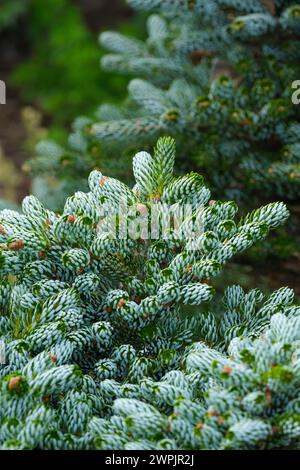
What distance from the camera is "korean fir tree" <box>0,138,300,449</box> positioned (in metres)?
1.59

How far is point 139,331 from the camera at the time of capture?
1965mm

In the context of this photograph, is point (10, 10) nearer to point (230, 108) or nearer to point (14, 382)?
point (230, 108)

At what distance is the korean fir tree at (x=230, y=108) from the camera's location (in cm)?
282

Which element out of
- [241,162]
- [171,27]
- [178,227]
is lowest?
[178,227]

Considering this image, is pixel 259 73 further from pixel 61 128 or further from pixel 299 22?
pixel 61 128

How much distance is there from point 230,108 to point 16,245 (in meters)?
1.27

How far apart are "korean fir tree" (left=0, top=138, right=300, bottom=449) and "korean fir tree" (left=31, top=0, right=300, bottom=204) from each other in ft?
2.75

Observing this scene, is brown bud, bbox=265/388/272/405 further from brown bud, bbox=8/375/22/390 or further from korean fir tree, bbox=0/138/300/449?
brown bud, bbox=8/375/22/390

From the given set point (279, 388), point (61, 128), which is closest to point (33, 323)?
point (279, 388)

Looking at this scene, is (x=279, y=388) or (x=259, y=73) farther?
(x=259, y=73)

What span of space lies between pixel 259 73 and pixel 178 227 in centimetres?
131

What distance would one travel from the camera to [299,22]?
112 inches

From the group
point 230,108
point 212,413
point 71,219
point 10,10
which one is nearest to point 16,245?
point 71,219

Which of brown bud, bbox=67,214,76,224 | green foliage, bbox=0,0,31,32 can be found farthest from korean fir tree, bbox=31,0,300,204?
green foliage, bbox=0,0,31,32
